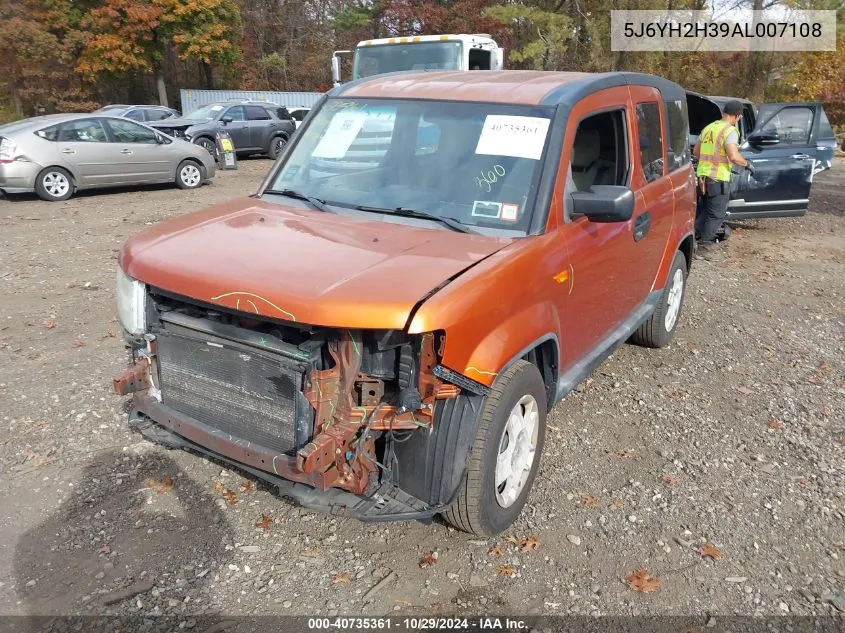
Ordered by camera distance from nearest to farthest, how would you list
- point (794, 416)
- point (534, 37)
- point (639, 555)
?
1. point (639, 555)
2. point (794, 416)
3. point (534, 37)

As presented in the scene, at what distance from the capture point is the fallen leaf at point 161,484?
3626 mm

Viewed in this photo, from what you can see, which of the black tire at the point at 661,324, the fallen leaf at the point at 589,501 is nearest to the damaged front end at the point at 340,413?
the fallen leaf at the point at 589,501

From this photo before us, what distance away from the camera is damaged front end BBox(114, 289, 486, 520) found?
271 centimetres

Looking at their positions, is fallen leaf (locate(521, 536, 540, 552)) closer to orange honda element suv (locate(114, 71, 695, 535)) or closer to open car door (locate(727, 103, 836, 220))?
orange honda element suv (locate(114, 71, 695, 535))

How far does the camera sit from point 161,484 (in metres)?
3.68

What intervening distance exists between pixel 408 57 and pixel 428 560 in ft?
37.6

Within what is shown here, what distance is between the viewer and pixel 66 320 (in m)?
6.23

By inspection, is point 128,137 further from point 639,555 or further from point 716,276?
point 639,555

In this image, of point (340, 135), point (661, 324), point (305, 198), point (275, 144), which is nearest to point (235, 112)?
point (275, 144)

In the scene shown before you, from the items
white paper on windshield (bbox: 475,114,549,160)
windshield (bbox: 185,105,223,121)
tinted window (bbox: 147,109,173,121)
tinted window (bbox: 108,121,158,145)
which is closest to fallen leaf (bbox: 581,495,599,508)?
white paper on windshield (bbox: 475,114,549,160)

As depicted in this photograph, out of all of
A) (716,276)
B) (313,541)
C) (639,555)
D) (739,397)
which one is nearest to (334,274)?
(313,541)

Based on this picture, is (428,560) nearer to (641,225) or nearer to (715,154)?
(641,225)

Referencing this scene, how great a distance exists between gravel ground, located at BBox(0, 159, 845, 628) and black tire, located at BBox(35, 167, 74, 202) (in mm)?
7773

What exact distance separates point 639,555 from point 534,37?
25356mm
